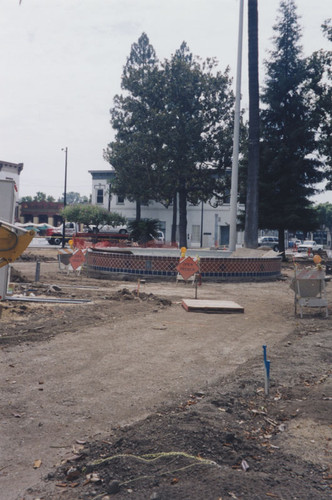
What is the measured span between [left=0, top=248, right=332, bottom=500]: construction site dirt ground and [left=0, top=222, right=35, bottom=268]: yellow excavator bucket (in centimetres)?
154

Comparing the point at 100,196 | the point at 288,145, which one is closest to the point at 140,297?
the point at 288,145

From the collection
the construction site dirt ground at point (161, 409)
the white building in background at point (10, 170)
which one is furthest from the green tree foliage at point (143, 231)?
the white building in background at point (10, 170)

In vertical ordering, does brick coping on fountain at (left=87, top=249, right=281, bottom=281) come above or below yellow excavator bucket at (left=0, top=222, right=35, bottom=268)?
below

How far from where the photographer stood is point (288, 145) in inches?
1352

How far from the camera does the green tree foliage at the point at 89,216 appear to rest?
1954 inches

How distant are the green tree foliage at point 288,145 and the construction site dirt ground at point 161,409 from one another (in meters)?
24.3

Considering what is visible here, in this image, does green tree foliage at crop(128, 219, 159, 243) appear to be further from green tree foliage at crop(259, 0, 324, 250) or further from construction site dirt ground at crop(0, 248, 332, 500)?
construction site dirt ground at crop(0, 248, 332, 500)

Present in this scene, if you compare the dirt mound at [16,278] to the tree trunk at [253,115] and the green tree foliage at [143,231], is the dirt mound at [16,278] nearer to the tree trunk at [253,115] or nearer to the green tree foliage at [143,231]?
the tree trunk at [253,115]

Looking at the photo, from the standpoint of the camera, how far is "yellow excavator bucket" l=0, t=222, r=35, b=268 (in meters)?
6.38

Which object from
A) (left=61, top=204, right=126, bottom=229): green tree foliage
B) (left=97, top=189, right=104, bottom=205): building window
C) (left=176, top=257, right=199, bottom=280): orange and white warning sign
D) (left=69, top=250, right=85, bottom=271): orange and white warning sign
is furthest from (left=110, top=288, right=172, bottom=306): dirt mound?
(left=97, top=189, right=104, bottom=205): building window

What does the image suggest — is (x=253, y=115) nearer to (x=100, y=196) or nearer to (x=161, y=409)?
(x=161, y=409)

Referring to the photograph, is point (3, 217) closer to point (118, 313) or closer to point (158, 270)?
point (118, 313)

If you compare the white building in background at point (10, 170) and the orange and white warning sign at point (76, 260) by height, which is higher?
the white building in background at point (10, 170)

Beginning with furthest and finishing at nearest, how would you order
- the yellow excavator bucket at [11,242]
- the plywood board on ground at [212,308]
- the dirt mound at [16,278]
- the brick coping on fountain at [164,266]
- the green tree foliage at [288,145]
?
the green tree foliage at [288,145]
the brick coping on fountain at [164,266]
the dirt mound at [16,278]
the plywood board on ground at [212,308]
the yellow excavator bucket at [11,242]
